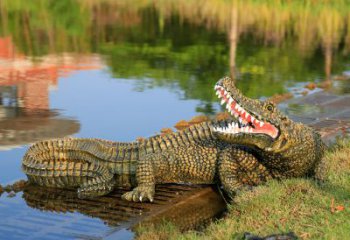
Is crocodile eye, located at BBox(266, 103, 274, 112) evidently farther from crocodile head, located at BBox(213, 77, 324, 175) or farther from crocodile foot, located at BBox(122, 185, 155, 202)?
crocodile foot, located at BBox(122, 185, 155, 202)

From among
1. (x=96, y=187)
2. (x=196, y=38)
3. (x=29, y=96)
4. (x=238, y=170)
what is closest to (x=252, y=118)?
(x=238, y=170)

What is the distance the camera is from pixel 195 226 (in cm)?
691

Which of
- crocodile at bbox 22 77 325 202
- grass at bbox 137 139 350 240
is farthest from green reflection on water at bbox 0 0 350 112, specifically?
grass at bbox 137 139 350 240

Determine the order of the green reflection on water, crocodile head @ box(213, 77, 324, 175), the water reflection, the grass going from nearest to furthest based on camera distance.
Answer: the grass, crocodile head @ box(213, 77, 324, 175), the water reflection, the green reflection on water

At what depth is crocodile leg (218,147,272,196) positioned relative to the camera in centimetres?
761

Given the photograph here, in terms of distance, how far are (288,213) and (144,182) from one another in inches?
70.6

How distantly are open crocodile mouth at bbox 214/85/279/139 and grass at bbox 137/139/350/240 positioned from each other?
556 mm

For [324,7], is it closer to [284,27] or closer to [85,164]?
[284,27]

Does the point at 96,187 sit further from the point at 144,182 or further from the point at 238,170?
the point at 238,170

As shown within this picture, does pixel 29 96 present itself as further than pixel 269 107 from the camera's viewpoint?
Yes

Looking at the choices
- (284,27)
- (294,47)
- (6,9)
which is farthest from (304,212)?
(6,9)

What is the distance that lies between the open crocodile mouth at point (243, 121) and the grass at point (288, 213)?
0.56m

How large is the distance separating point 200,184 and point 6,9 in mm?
23757

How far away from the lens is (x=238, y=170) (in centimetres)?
771
